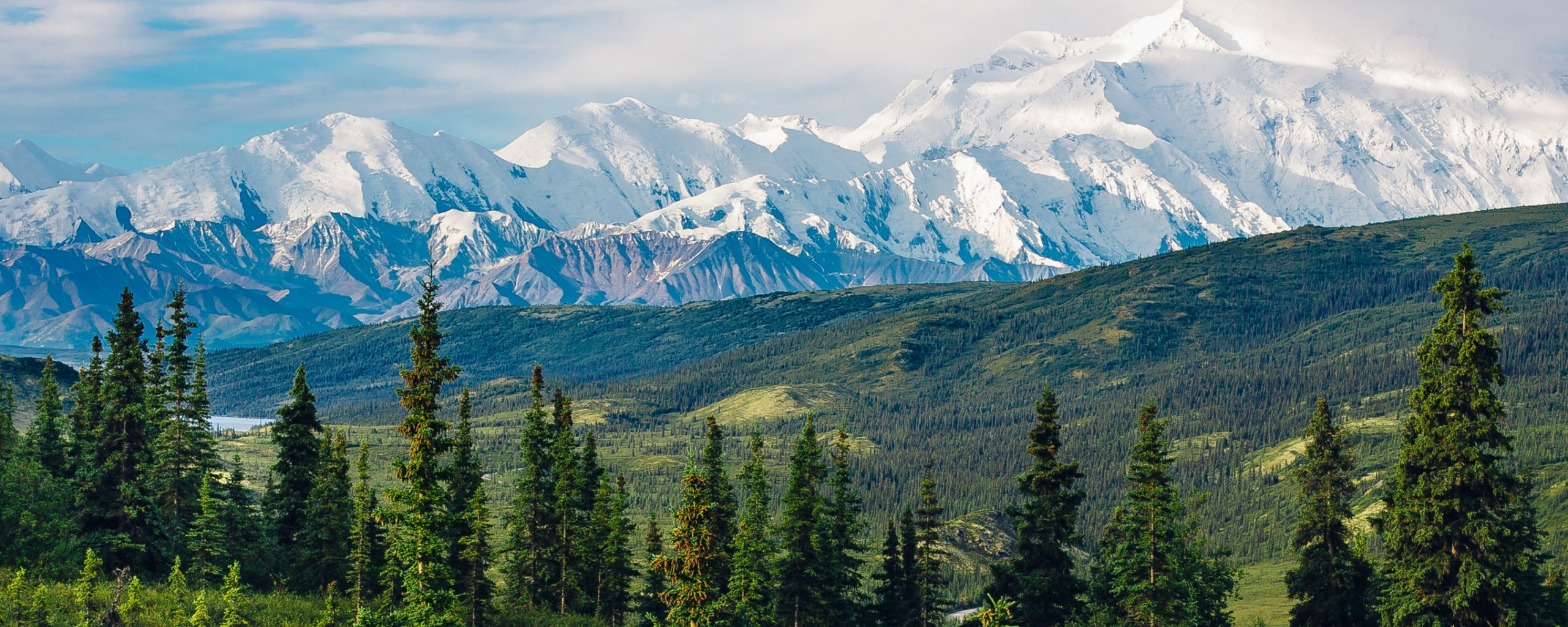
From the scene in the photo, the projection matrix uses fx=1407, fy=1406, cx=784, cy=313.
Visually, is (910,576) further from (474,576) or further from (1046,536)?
(474,576)

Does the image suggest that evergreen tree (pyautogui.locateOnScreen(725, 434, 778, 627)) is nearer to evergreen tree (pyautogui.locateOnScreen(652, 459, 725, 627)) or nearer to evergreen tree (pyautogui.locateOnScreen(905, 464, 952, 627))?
evergreen tree (pyautogui.locateOnScreen(652, 459, 725, 627))

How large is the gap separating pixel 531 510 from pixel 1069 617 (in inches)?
1543

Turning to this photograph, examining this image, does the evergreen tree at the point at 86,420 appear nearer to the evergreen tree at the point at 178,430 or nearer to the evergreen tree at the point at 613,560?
the evergreen tree at the point at 178,430

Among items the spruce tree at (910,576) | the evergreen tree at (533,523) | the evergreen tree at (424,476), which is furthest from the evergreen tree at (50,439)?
the spruce tree at (910,576)

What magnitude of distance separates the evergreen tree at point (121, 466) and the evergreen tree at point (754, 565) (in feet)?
122

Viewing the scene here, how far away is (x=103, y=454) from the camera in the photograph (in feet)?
290

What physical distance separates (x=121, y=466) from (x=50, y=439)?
2094cm

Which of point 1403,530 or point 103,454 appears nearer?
point 1403,530

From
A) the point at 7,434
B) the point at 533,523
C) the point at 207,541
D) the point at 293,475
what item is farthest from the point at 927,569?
the point at 7,434

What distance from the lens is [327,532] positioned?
9362 cm

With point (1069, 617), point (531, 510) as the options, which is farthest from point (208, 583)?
point (1069, 617)

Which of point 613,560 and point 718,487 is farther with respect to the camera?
point 613,560

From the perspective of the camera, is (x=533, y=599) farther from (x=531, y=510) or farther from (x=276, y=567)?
(x=276, y=567)

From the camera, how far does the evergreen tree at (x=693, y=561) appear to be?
7200 cm
